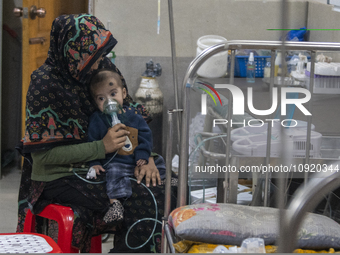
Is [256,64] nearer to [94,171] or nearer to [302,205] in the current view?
[94,171]

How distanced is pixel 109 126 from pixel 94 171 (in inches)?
8.6

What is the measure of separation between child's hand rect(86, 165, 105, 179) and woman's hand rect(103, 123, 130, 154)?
72mm

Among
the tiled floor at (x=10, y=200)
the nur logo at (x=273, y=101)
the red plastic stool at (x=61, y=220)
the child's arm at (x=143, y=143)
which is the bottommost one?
the tiled floor at (x=10, y=200)

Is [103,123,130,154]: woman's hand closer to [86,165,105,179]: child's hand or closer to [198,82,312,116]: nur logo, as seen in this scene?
[86,165,105,179]: child's hand

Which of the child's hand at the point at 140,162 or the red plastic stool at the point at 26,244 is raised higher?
the child's hand at the point at 140,162

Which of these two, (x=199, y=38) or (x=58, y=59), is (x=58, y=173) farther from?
(x=199, y=38)

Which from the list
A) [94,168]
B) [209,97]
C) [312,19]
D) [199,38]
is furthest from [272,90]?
[312,19]

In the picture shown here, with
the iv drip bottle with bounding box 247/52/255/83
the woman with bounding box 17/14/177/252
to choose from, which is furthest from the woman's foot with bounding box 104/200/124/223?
the iv drip bottle with bounding box 247/52/255/83

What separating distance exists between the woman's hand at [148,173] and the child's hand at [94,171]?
5.9 inches

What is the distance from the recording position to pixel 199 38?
3025mm

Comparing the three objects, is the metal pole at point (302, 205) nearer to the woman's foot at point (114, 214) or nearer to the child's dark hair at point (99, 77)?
the woman's foot at point (114, 214)

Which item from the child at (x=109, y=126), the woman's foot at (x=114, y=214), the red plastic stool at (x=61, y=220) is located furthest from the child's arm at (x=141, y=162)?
Result: the red plastic stool at (x=61, y=220)

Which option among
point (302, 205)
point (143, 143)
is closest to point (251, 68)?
point (143, 143)

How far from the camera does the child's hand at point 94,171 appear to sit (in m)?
1.56
